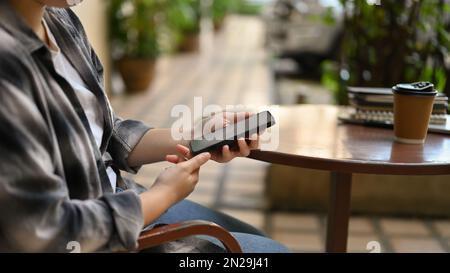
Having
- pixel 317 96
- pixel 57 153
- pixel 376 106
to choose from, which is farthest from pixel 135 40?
pixel 57 153

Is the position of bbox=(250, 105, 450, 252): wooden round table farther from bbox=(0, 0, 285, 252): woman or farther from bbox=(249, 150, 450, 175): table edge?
bbox=(0, 0, 285, 252): woman

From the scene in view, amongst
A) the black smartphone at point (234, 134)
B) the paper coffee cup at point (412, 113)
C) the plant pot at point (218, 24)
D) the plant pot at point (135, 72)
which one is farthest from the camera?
the plant pot at point (218, 24)

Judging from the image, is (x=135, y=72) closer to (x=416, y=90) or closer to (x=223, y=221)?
(x=223, y=221)

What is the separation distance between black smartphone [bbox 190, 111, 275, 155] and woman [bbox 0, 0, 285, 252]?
0.02m

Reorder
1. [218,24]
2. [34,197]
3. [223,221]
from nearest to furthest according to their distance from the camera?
[34,197] < [223,221] < [218,24]

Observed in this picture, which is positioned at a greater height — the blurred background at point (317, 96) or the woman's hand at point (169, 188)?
the woman's hand at point (169, 188)

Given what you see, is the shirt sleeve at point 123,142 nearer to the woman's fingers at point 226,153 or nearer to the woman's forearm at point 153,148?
the woman's forearm at point 153,148

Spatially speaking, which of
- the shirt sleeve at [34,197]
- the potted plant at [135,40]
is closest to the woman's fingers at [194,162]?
the shirt sleeve at [34,197]

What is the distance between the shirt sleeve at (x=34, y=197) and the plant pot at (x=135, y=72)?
501 centimetres

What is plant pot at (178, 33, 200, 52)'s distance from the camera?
30.3ft

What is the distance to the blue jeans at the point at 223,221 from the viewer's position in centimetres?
128

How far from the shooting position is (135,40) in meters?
5.89

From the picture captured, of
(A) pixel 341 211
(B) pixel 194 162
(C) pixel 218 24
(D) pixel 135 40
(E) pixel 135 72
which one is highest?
(B) pixel 194 162

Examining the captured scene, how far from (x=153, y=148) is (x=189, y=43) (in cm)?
805
